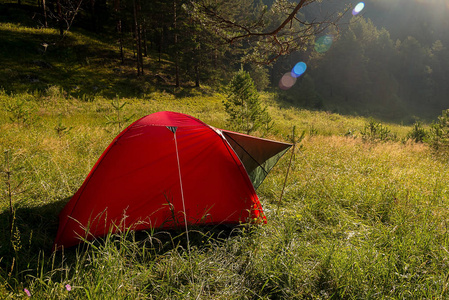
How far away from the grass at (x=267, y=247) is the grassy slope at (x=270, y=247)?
0.01m

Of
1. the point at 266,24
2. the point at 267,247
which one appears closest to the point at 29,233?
the point at 267,247

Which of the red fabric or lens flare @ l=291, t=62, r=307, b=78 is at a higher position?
lens flare @ l=291, t=62, r=307, b=78

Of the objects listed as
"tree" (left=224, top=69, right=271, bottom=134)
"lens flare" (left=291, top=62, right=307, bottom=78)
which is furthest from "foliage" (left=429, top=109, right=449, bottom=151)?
"lens flare" (left=291, top=62, right=307, bottom=78)

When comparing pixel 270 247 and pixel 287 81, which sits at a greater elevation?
pixel 287 81

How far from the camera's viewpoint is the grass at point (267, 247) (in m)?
1.92

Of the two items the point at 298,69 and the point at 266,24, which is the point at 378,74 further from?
the point at 266,24

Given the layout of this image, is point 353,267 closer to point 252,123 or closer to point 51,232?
point 51,232

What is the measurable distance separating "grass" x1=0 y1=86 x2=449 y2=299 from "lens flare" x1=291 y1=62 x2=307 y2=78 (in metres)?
51.3

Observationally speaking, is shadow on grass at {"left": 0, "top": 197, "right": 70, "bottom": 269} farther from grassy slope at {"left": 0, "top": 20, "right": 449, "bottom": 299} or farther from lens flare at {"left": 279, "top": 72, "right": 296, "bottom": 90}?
lens flare at {"left": 279, "top": 72, "right": 296, "bottom": 90}

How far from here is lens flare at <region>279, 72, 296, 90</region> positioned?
47.4 meters

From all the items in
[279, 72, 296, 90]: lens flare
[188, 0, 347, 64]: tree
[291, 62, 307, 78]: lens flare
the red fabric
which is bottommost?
the red fabric

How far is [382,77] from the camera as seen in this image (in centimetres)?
A: 4447

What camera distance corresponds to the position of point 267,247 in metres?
2.51

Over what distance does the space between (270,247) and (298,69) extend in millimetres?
56723
